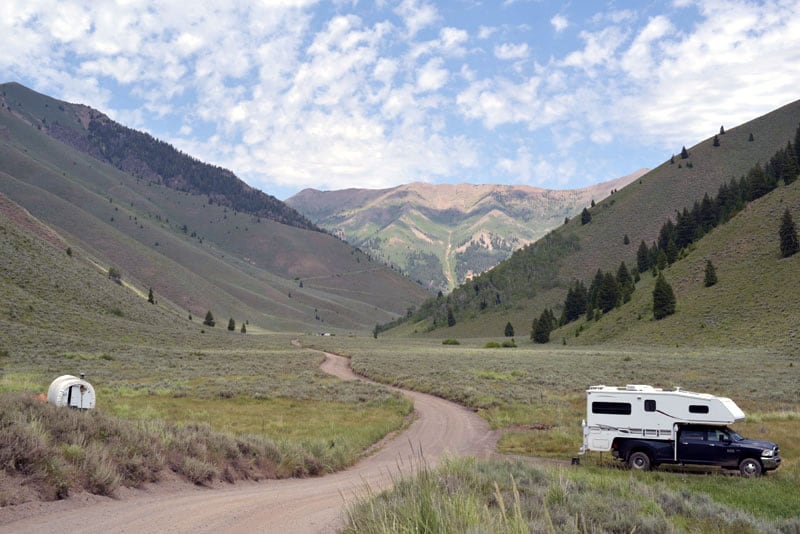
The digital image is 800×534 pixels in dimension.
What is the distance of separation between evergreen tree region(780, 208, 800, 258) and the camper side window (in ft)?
272

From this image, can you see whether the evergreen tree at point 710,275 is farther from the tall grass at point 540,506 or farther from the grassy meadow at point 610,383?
the tall grass at point 540,506

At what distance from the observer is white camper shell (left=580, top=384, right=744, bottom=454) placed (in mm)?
17516

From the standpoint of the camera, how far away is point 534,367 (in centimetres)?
Result: 5516

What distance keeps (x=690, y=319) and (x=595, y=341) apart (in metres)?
17.2

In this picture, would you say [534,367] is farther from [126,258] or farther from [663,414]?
[126,258]

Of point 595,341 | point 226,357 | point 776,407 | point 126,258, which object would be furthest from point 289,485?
point 126,258

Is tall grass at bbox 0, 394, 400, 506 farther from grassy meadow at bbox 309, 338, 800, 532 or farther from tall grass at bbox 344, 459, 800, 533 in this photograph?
grassy meadow at bbox 309, 338, 800, 532

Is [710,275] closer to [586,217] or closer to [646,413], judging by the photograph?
[586,217]

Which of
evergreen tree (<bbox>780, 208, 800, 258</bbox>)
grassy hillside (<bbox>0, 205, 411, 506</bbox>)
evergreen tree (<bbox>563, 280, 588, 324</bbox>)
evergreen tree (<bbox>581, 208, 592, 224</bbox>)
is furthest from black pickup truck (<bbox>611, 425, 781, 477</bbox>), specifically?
evergreen tree (<bbox>581, 208, 592, 224</bbox>)

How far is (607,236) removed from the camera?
502 feet

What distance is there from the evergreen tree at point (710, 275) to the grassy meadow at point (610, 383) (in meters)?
24.0

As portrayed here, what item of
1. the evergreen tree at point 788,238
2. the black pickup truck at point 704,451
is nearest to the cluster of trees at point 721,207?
the evergreen tree at point 788,238

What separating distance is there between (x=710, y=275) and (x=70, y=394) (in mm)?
96131

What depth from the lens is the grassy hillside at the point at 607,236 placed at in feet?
479
